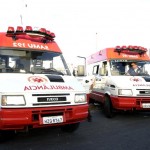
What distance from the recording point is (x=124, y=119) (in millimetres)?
8602

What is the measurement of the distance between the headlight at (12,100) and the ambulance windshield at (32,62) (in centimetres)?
113

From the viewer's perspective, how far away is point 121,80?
848cm

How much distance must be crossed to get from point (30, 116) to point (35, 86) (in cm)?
65

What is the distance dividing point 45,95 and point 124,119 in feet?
13.1

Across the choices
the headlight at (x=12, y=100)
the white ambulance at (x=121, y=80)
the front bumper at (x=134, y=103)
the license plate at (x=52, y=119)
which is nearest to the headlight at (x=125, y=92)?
the white ambulance at (x=121, y=80)

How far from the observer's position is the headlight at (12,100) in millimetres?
5062

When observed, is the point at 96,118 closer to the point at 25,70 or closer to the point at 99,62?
the point at 99,62

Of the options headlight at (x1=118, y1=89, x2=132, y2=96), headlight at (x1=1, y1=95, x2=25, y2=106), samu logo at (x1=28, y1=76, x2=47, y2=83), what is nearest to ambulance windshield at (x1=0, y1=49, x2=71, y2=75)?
samu logo at (x1=28, y1=76, x2=47, y2=83)

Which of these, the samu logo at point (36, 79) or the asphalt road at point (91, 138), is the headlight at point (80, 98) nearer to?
the samu logo at point (36, 79)

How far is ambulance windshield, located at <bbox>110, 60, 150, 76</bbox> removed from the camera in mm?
9352

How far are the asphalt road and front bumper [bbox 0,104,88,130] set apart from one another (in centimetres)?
51

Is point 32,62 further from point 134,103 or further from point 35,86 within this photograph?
point 134,103

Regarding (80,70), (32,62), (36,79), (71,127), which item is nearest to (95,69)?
(80,70)

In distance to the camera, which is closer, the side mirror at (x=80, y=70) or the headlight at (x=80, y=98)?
the headlight at (x=80, y=98)
